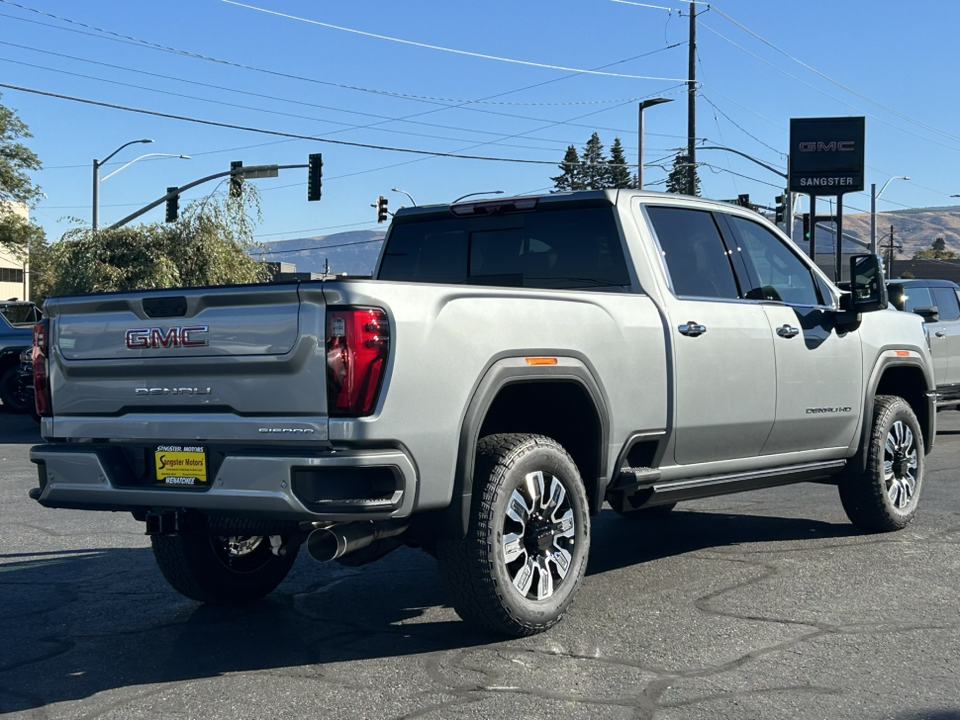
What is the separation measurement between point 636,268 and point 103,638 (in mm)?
3143

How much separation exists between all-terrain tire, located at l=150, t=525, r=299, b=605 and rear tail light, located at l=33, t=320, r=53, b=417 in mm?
912

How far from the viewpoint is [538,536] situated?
5.34 metres

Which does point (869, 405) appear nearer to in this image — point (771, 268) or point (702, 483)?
point (771, 268)

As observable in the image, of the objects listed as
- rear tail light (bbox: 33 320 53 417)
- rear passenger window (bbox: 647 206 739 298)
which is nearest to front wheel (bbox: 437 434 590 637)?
rear passenger window (bbox: 647 206 739 298)

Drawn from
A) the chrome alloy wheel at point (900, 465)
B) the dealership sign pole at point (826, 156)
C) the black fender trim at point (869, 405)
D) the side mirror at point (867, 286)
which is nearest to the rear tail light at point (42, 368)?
the side mirror at point (867, 286)

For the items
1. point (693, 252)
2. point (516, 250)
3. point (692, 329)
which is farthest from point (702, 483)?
point (516, 250)

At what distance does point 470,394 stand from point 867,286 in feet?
11.2

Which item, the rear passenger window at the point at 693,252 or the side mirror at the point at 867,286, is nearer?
the rear passenger window at the point at 693,252

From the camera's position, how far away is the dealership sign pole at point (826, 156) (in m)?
48.5

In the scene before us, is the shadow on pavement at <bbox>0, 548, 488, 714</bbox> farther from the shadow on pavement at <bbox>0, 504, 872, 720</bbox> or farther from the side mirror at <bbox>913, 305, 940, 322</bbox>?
the side mirror at <bbox>913, 305, 940, 322</bbox>

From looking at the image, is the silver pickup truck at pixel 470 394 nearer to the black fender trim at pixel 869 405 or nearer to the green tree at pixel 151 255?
the black fender trim at pixel 869 405

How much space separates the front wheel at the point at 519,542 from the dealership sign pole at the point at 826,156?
45.0m

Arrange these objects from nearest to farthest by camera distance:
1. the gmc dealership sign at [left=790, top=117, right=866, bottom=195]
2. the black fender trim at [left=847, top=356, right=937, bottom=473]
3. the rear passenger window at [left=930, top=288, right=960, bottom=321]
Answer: the black fender trim at [left=847, top=356, right=937, bottom=473]
the rear passenger window at [left=930, top=288, right=960, bottom=321]
the gmc dealership sign at [left=790, top=117, right=866, bottom=195]

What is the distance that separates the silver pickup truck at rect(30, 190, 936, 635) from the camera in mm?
4625
